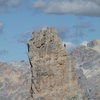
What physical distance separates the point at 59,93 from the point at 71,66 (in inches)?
73.0

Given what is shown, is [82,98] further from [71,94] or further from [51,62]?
[51,62]

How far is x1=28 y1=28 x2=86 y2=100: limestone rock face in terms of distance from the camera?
36594mm

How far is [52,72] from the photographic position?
36938 mm

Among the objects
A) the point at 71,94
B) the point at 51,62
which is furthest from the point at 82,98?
the point at 51,62

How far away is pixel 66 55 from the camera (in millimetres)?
37438

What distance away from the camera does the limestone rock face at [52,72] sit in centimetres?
3659

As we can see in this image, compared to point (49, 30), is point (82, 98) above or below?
below

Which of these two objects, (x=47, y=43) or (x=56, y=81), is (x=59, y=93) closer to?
(x=56, y=81)

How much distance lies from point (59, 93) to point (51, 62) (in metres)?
2.07

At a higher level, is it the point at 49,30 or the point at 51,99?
the point at 49,30

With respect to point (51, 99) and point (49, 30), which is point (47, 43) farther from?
point (51, 99)

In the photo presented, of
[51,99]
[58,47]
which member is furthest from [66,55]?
[51,99]

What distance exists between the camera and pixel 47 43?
124ft

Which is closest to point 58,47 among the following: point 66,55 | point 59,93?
point 66,55
